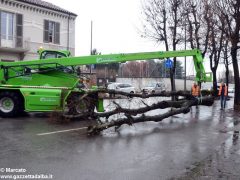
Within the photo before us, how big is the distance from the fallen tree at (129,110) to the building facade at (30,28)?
16.0 m

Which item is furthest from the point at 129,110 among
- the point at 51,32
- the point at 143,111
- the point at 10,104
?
the point at 51,32

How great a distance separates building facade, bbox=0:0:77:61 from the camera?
1120 inches

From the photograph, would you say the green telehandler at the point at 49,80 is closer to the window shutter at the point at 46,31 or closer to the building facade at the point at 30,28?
the building facade at the point at 30,28

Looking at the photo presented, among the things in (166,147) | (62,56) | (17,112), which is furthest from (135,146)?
(62,56)

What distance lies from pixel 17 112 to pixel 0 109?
0.74 metres

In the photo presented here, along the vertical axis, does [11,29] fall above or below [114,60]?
above

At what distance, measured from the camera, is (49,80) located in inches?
617

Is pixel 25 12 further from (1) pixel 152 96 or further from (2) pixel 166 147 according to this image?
(2) pixel 166 147

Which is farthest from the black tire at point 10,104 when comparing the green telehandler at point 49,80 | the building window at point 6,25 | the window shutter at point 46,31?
the window shutter at point 46,31

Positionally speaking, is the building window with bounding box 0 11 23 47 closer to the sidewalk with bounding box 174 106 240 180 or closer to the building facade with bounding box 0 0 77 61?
the building facade with bounding box 0 0 77 61

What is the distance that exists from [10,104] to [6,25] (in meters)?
15.4

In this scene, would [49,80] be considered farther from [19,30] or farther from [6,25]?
[19,30]

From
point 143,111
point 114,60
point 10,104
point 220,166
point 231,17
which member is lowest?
point 220,166

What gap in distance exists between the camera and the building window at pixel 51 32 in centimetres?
3112
